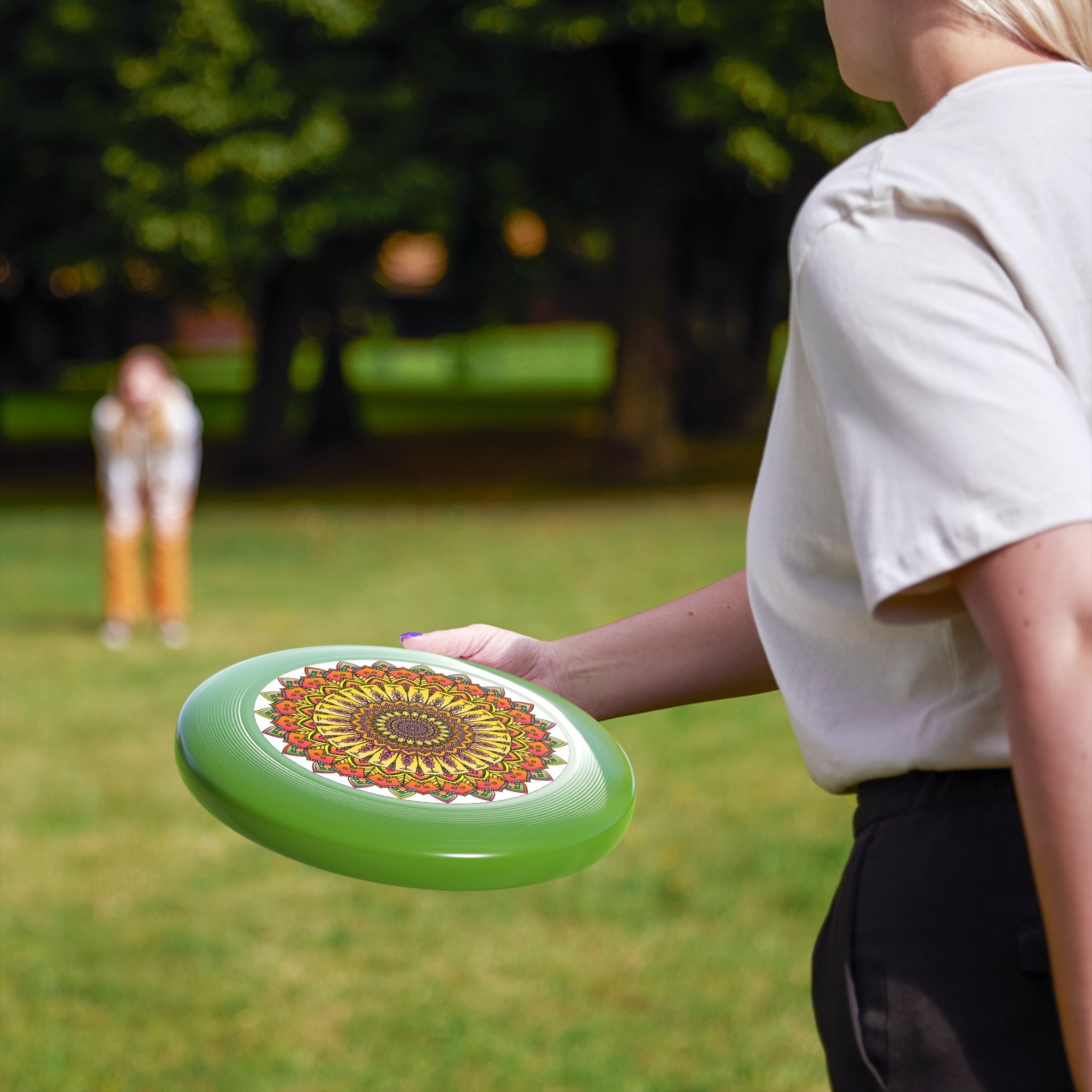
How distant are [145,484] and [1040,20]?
9.00 metres

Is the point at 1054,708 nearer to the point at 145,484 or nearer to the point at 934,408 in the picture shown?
the point at 934,408

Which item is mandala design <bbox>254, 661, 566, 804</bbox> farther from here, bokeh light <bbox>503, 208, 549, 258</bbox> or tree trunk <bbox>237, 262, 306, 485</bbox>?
tree trunk <bbox>237, 262, 306, 485</bbox>

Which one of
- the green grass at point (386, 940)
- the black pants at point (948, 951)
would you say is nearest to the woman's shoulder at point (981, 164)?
the black pants at point (948, 951)

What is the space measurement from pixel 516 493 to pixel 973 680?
17.9 m

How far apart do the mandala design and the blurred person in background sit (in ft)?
26.0

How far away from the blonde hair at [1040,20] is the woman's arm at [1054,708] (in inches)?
18.1

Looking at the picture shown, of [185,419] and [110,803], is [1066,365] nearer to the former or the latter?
[110,803]

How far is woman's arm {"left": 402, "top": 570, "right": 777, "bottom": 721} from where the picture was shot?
162cm

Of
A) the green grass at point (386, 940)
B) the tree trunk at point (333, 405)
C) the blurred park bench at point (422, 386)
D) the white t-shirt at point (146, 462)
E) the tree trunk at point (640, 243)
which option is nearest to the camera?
the green grass at point (386, 940)

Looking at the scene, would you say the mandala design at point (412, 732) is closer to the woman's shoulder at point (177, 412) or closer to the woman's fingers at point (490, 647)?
the woman's fingers at point (490, 647)

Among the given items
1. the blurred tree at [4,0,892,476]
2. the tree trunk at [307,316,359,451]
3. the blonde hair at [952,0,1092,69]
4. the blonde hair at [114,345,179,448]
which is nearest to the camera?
the blonde hair at [952,0,1092,69]

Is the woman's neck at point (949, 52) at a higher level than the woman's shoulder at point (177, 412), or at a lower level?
higher

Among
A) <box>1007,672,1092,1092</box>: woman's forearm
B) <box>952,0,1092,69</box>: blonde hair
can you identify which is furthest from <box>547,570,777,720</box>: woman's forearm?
<box>952,0,1092,69</box>: blonde hair

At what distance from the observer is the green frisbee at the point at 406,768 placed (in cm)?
138
